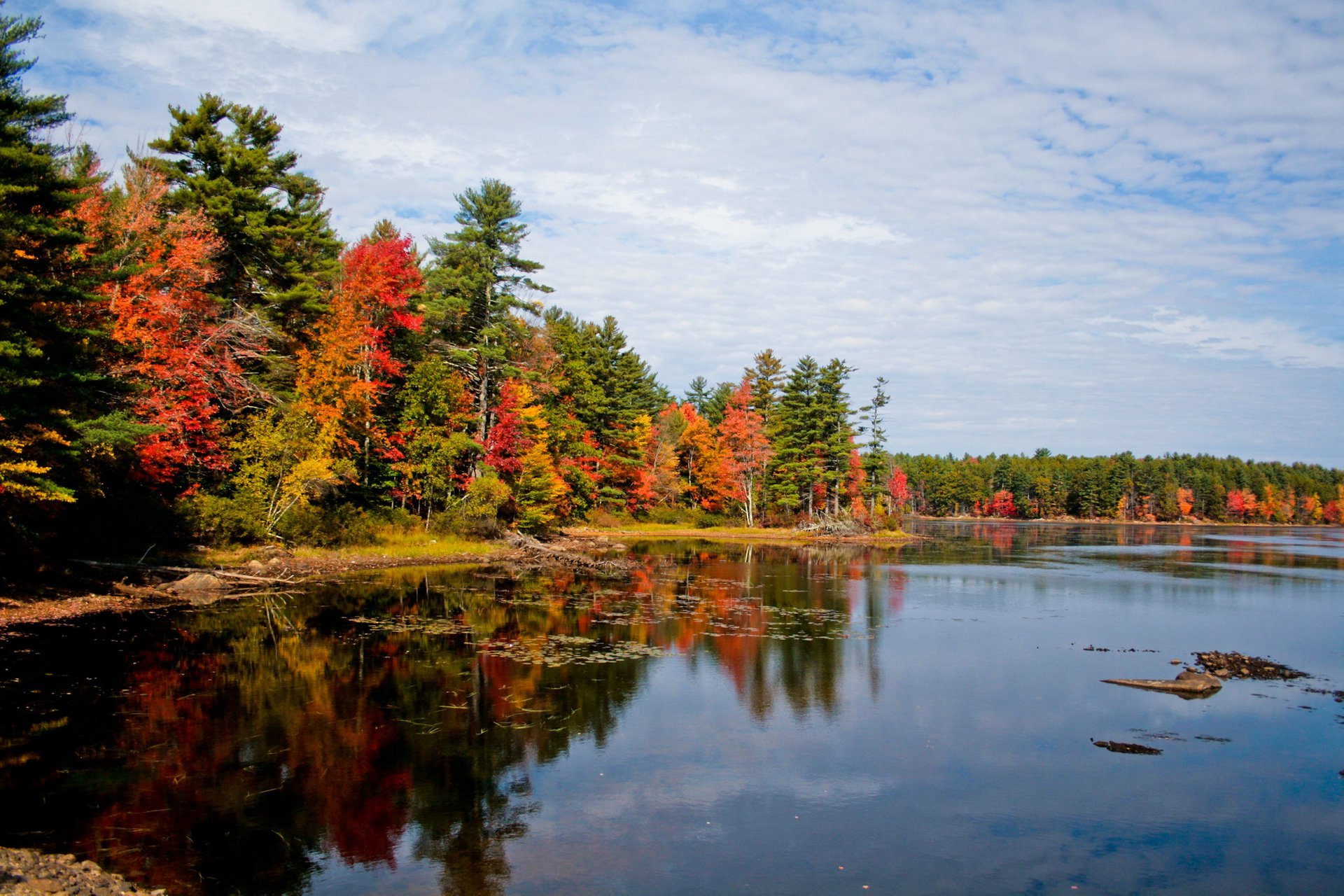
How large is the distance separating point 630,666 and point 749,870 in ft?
30.1

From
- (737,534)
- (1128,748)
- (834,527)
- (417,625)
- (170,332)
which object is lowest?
(1128,748)

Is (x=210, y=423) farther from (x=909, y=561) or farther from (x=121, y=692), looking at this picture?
(x=909, y=561)

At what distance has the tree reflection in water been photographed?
28.2 ft

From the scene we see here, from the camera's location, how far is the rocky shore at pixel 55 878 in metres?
6.55

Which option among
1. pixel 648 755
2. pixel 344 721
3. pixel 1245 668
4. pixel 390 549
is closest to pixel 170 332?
pixel 390 549

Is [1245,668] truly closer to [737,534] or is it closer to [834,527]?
[737,534]

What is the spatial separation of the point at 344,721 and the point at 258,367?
83.7 ft

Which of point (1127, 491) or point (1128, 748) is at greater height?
point (1127, 491)

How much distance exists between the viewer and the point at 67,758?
10453 mm

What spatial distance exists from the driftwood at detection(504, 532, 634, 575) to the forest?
1.64 m

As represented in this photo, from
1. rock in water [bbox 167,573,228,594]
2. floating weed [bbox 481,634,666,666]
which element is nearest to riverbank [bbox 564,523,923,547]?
rock in water [bbox 167,573,228,594]

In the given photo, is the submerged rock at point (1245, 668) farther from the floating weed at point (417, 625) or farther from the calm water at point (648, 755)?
the floating weed at point (417, 625)

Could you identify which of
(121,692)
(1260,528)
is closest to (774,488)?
(121,692)

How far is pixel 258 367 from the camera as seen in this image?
109ft
